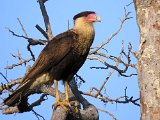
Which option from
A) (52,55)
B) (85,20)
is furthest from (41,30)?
(52,55)

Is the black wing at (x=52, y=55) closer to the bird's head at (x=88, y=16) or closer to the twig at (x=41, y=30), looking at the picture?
the bird's head at (x=88, y=16)

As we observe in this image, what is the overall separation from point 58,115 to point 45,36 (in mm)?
2180

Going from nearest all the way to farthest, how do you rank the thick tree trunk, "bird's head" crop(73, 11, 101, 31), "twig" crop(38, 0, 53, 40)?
the thick tree trunk
"bird's head" crop(73, 11, 101, 31)
"twig" crop(38, 0, 53, 40)

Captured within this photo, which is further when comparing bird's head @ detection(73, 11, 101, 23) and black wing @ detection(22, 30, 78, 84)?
bird's head @ detection(73, 11, 101, 23)

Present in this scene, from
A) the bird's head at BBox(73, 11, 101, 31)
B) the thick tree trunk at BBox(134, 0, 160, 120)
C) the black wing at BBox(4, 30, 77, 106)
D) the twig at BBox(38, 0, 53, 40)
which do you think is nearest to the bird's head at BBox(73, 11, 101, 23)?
the bird's head at BBox(73, 11, 101, 31)

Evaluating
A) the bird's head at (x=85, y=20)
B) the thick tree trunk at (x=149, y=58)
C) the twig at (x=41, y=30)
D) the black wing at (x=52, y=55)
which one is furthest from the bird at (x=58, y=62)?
the thick tree trunk at (x=149, y=58)

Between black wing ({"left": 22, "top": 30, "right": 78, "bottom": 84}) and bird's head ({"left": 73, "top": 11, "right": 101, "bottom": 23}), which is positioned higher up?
bird's head ({"left": 73, "top": 11, "right": 101, "bottom": 23})

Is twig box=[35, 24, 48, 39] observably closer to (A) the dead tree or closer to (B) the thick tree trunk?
(A) the dead tree

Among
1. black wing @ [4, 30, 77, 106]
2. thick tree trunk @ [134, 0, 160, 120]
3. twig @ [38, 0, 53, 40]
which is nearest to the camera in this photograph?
thick tree trunk @ [134, 0, 160, 120]

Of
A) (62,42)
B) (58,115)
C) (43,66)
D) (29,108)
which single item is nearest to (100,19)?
(62,42)

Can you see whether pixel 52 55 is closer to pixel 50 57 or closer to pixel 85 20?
pixel 50 57

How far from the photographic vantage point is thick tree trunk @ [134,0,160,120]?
2.81 m

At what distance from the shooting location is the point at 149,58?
294 cm

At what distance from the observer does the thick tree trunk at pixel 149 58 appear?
281 centimetres
